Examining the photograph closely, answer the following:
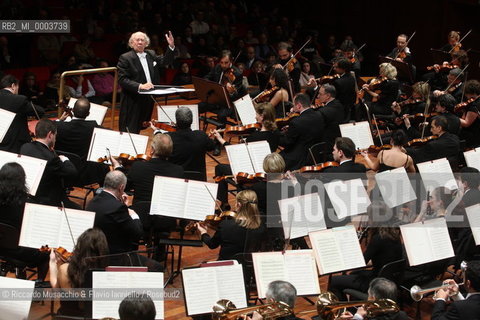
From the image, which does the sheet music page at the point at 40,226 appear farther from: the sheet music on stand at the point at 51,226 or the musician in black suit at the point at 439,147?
the musician in black suit at the point at 439,147

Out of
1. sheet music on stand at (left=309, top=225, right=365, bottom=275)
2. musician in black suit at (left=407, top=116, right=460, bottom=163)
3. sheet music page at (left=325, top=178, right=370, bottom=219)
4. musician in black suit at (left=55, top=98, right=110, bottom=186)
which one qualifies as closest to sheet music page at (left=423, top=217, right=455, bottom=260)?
sheet music on stand at (left=309, top=225, right=365, bottom=275)

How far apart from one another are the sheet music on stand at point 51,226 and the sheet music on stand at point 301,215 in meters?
1.69

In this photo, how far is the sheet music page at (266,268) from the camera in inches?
212

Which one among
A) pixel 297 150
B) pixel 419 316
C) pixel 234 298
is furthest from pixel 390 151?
pixel 234 298

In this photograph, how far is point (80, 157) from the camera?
7680mm

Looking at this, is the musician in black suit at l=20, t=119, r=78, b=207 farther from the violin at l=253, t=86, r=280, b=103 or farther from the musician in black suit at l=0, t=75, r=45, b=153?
the violin at l=253, t=86, r=280, b=103

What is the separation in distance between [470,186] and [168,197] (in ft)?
10.6

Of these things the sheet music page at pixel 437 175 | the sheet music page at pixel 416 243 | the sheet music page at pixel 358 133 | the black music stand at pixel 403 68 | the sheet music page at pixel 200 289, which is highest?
the black music stand at pixel 403 68

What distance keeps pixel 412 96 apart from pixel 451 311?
5.52 meters

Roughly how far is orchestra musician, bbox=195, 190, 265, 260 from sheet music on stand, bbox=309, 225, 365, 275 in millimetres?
521

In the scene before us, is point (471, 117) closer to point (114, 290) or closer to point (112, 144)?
point (112, 144)

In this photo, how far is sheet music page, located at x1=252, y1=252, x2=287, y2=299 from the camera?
212 inches

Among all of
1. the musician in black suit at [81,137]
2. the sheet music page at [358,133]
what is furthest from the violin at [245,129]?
the musician in black suit at [81,137]

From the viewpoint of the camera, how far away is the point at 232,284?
5160 millimetres
